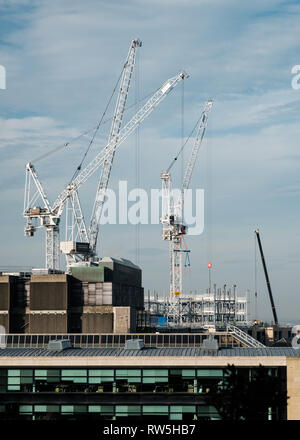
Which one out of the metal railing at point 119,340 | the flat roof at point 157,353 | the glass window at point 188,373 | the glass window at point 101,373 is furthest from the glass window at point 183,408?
the metal railing at point 119,340

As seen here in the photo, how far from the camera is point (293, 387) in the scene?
253ft

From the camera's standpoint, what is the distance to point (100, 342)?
122 m

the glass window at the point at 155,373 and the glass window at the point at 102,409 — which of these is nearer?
the glass window at the point at 102,409

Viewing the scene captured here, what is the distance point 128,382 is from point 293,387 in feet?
57.6

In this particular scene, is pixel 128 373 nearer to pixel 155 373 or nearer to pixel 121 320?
pixel 155 373

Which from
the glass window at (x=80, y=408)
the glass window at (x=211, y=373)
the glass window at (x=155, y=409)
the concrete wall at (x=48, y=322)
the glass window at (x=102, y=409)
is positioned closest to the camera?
the glass window at (x=155, y=409)

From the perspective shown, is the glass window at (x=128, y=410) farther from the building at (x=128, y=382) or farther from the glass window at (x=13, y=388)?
the glass window at (x=13, y=388)

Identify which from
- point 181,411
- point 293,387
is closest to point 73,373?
point 181,411

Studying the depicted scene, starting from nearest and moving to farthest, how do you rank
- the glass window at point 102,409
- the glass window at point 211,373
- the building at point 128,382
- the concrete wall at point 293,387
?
the concrete wall at point 293,387
the building at point 128,382
the glass window at point 102,409
the glass window at point 211,373

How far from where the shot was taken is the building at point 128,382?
77.6 meters

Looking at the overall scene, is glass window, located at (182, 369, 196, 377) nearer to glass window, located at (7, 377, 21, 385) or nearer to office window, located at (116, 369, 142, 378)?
office window, located at (116, 369, 142, 378)
